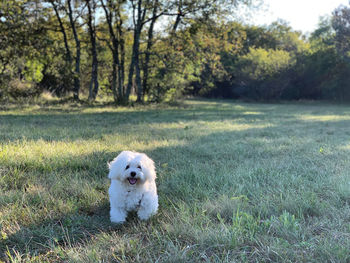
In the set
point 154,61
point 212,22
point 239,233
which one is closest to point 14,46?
point 154,61

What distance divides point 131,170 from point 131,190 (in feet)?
0.87

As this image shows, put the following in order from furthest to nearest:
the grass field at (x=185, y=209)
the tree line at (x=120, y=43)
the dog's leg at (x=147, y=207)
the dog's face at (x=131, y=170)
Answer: the tree line at (x=120, y=43), the dog's leg at (x=147, y=207), the dog's face at (x=131, y=170), the grass field at (x=185, y=209)

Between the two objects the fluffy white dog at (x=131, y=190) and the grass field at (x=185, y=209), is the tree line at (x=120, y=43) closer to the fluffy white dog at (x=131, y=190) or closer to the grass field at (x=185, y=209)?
the grass field at (x=185, y=209)

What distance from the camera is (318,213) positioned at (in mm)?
2611

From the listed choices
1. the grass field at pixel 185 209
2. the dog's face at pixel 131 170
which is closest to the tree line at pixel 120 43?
the grass field at pixel 185 209

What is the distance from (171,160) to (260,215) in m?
2.30

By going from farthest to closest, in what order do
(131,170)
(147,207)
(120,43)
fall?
(120,43), (147,207), (131,170)

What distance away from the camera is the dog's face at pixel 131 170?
2.62 meters

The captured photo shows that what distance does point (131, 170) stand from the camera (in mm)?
2613

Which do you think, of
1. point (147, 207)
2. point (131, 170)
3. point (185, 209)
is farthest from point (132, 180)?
point (185, 209)

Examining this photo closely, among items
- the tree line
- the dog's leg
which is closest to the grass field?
the dog's leg

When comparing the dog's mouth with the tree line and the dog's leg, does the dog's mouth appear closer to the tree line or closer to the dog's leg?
the dog's leg

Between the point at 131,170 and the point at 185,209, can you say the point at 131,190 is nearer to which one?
the point at 131,170

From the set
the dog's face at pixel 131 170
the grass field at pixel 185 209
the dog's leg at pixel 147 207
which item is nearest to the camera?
the grass field at pixel 185 209
